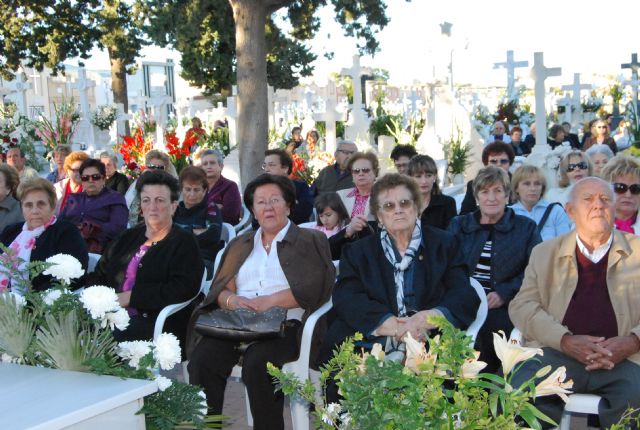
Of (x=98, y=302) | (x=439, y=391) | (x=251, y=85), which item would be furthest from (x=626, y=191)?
(x=251, y=85)

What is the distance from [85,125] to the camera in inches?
638

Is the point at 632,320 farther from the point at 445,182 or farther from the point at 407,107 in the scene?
the point at 407,107

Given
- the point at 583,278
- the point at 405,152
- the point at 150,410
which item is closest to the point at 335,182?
the point at 405,152

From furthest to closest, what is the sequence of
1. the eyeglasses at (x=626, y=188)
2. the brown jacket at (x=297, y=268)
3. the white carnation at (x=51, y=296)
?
the eyeglasses at (x=626, y=188) → the brown jacket at (x=297, y=268) → the white carnation at (x=51, y=296)

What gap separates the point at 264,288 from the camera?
4414 mm

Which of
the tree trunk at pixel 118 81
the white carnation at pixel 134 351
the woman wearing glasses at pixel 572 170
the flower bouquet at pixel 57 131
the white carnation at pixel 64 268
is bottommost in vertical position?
the white carnation at pixel 134 351

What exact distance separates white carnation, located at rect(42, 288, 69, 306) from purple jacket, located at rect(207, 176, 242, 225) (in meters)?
3.97

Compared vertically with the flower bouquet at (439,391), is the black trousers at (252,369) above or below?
below

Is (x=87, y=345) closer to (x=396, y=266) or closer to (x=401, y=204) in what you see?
(x=396, y=266)

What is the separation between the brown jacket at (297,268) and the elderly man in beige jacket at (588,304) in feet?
3.48

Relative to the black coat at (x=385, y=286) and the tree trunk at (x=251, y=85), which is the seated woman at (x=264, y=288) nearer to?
the black coat at (x=385, y=286)

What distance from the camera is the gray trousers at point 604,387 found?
129 inches

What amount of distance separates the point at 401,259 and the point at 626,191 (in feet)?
4.94

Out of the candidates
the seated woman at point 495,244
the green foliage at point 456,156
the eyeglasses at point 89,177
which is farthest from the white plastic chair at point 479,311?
the green foliage at point 456,156
